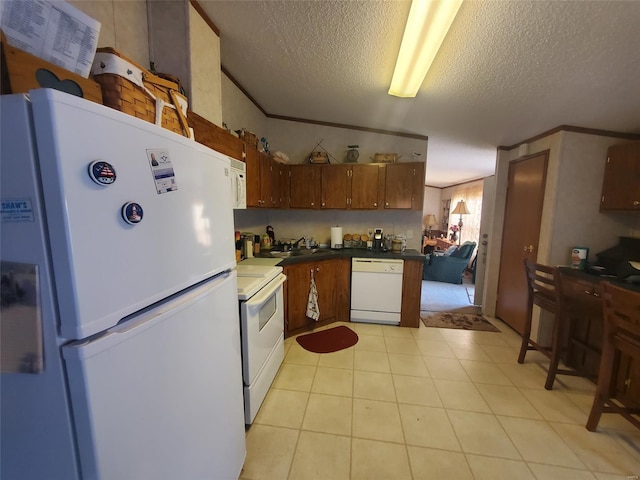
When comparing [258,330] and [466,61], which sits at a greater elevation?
[466,61]

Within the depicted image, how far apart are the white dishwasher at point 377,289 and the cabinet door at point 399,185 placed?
0.77 meters

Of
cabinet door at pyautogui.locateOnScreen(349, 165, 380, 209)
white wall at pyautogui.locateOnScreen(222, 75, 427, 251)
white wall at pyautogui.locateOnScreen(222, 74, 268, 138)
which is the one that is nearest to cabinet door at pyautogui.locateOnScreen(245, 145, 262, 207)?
white wall at pyautogui.locateOnScreen(222, 74, 268, 138)

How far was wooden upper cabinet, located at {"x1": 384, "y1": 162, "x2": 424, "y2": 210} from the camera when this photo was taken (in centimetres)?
318

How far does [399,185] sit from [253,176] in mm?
1868

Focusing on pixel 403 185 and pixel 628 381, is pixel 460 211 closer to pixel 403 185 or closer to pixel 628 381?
pixel 403 185

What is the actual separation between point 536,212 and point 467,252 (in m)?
2.46

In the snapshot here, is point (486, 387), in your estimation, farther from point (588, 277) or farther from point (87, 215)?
point (87, 215)

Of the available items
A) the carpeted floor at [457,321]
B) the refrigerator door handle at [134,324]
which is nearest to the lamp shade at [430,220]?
the carpeted floor at [457,321]

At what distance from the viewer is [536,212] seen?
2781 millimetres

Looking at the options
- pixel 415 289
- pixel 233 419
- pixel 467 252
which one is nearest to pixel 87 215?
pixel 233 419

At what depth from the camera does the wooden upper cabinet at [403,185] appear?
10.4 ft

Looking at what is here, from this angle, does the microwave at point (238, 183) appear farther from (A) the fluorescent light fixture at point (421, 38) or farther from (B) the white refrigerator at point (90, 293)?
(A) the fluorescent light fixture at point (421, 38)

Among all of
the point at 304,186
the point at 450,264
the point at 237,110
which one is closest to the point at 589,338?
the point at 450,264

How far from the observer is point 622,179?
Result: 2297 mm
